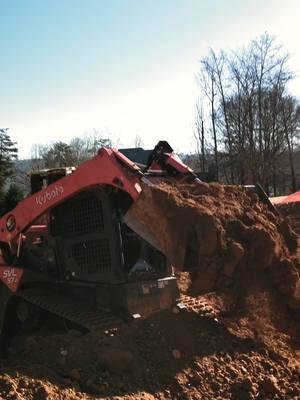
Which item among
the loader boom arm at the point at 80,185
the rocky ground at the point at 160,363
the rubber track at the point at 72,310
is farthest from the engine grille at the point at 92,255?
the rocky ground at the point at 160,363

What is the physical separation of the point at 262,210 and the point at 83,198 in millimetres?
1830

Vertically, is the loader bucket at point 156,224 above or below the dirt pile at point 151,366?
above

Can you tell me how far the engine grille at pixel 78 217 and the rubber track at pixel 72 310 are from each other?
2.25 feet

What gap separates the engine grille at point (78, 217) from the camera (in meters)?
5.60

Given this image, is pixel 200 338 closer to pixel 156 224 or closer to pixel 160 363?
pixel 160 363

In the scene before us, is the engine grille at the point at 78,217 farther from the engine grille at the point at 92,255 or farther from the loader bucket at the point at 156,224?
the loader bucket at the point at 156,224

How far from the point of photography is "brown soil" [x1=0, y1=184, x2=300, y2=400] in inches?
186

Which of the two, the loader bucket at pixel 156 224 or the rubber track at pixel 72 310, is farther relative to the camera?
the rubber track at pixel 72 310

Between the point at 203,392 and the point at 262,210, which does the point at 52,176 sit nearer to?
the point at 262,210

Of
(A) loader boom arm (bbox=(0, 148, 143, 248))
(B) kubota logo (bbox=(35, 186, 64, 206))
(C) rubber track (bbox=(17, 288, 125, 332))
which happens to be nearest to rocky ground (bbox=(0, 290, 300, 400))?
(C) rubber track (bbox=(17, 288, 125, 332))

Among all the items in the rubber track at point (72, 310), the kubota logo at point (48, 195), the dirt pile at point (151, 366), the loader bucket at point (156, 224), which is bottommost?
the dirt pile at point (151, 366)

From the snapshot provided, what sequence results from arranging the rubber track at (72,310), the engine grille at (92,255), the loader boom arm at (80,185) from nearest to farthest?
the loader boom arm at (80,185) < the rubber track at (72,310) < the engine grille at (92,255)

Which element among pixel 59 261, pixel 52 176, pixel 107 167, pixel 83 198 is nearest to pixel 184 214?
pixel 107 167

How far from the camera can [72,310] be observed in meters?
5.62
